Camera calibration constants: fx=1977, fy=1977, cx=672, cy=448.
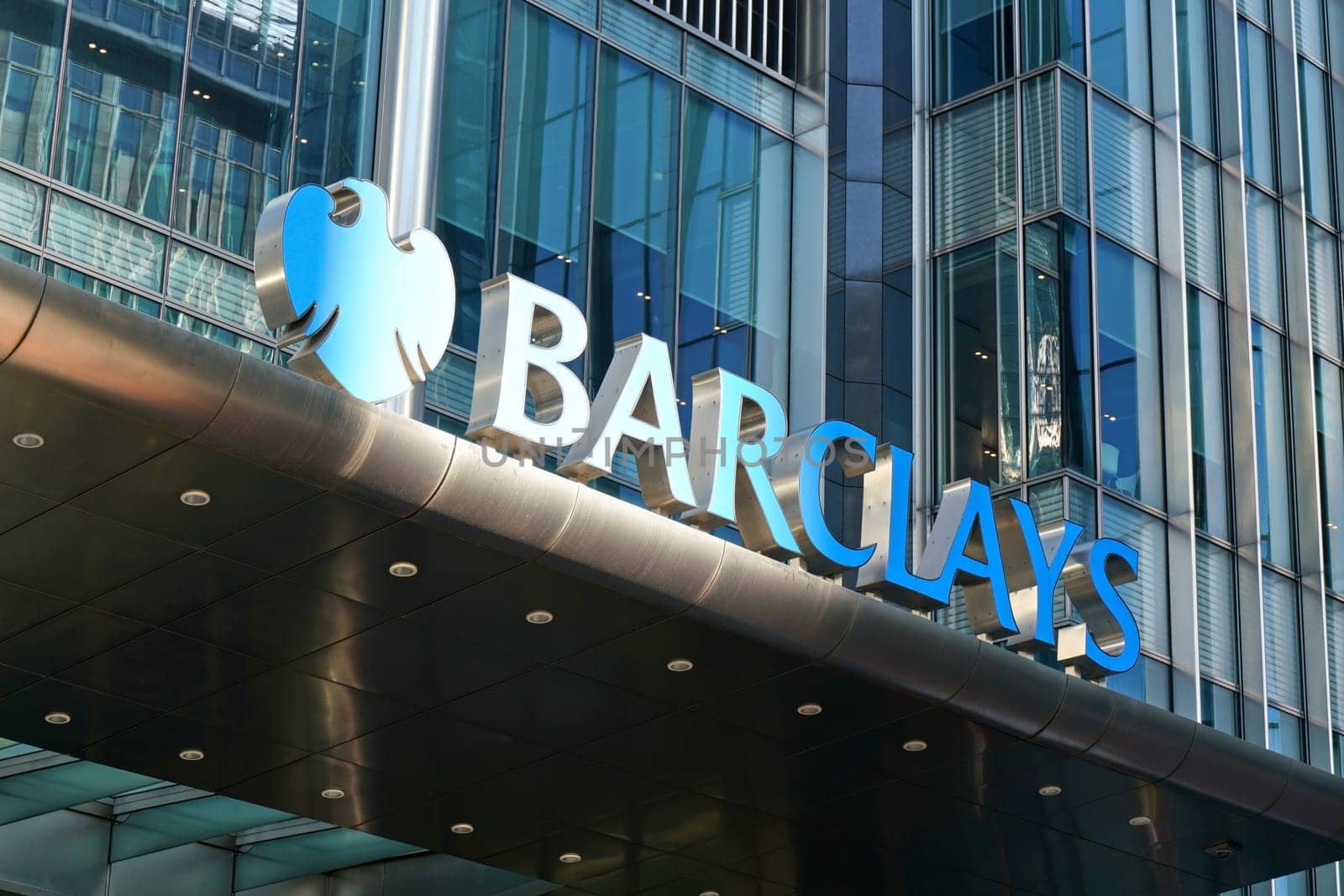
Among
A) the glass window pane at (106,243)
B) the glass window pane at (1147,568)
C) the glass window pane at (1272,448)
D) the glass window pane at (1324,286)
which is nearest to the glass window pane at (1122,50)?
the glass window pane at (1272,448)

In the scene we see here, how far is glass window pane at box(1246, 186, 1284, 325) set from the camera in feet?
109

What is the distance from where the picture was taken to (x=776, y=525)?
18.5m

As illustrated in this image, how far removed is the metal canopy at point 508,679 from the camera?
1516cm

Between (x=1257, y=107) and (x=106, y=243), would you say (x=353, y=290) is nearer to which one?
(x=106, y=243)

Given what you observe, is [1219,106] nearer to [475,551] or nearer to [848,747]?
[848,747]

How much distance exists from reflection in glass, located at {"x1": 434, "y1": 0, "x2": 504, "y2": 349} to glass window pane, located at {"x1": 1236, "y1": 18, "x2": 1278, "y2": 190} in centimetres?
1495

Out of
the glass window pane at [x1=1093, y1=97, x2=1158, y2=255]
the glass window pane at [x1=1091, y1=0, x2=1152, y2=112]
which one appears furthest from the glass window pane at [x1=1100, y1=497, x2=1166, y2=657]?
the glass window pane at [x1=1091, y1=0, x2=1152, y2=112]

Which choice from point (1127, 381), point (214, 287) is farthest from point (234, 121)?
point (1127, 381)

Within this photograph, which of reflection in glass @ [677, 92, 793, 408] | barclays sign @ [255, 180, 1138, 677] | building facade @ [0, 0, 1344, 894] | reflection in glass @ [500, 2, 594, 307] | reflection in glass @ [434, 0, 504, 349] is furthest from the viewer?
reflection in glass @ [677, 92, 793, 408]

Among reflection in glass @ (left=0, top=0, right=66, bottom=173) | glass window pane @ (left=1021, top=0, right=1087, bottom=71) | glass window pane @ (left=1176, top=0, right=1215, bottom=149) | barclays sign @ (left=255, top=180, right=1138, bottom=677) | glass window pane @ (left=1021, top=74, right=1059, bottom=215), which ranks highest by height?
glass window pane @ (left=1176, top=0, right=1215, bottom=149)

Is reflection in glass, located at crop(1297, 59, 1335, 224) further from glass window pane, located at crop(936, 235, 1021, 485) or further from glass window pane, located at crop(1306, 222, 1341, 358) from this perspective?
glass window pane, located at crop(936, 235, 1021, 485)

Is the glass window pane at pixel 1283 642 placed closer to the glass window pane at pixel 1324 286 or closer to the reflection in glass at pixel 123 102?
the glass window pane at pixel 1324 286

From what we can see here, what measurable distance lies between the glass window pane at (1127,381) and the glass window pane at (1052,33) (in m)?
2.92

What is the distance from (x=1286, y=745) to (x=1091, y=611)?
10245mm
